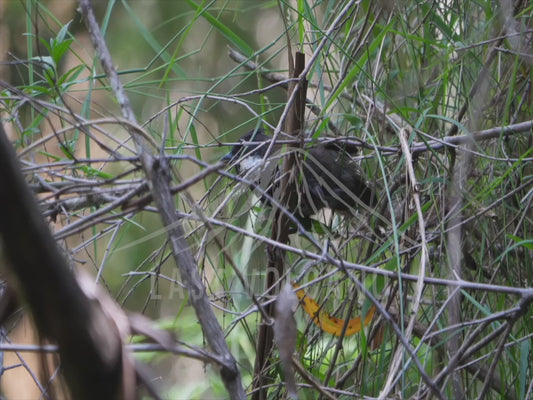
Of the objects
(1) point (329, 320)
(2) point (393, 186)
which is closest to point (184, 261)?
(1) point (329, 320)

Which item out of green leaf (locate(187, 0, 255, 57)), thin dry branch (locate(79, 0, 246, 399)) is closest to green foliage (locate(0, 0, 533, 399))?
green leaf (locate(187, 0, 255, 57))

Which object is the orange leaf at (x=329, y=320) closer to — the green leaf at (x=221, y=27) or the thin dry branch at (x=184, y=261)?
the green leaf at (x=221, y=27)

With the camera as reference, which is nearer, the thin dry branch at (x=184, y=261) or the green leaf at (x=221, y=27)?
the thin dry branch at (x=184, y=261)

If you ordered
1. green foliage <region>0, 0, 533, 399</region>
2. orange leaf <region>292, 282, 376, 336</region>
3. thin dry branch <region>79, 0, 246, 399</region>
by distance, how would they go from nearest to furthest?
thin dry branch <region>79, 0, 246, 399</region> < green foliage <region>0, 0, 533, 399</region> < orange leaf <region>292, 282, 376, 336</region>

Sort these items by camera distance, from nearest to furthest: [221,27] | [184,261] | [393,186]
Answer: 1. [184,261]
2. [221,27]
3. [393,186]

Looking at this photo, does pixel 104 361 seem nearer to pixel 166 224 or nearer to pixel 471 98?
pixel 166 224

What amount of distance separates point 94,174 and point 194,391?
1.63 metres

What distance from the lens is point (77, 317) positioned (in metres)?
0.42

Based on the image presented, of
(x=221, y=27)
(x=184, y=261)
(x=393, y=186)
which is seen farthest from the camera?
(x=393, y=186)

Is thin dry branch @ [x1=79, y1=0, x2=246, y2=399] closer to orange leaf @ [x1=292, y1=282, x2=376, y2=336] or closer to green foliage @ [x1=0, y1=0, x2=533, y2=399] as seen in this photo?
green foliage @ [x1=0, y1=0, x2=533, y2=399]

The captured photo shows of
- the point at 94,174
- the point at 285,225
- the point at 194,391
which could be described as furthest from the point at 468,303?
the point at 194,391

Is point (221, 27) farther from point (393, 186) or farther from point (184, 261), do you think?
point (184, 261)

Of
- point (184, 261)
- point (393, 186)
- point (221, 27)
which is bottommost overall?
point (393, 186)

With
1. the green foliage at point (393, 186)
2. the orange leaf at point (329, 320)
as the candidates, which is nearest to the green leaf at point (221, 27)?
the green foliage at point (393, 186)
